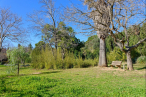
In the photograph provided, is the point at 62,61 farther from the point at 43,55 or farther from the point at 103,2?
the point at 103,2

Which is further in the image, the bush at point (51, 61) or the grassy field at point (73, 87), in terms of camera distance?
the bush at point (51, 61)

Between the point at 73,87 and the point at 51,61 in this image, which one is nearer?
the point at 73,87

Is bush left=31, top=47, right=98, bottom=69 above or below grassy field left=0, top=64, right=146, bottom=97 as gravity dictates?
above

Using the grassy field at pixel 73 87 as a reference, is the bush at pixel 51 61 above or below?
above

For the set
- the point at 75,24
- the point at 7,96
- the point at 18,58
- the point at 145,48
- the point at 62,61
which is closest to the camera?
the point at 7,96

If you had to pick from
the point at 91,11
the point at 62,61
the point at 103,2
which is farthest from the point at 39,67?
the point at 103,2

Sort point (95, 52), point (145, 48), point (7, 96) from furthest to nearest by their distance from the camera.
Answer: point (95, 52) → point (145, 48) → point (7, 96)

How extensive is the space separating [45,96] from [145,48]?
59.0 feet

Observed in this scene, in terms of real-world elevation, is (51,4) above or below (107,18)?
above

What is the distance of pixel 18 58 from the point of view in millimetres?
8672

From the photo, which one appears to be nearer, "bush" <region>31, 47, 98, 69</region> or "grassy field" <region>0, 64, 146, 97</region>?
"grassy field" <region>0, 64, 146, 97</region>

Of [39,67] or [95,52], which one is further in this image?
[95,52]

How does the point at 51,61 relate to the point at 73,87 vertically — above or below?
above

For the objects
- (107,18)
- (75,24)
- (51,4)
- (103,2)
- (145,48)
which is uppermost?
(51,4)
